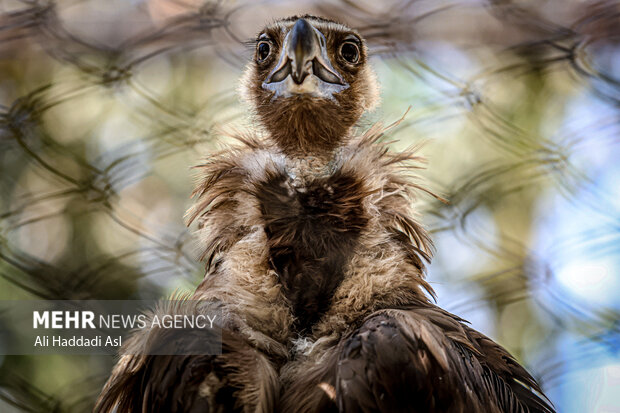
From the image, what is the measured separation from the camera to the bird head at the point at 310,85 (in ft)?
2.79

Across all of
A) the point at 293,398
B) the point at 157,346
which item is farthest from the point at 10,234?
the point at 293,398

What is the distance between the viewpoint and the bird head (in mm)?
852

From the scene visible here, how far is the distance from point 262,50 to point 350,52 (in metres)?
0.14

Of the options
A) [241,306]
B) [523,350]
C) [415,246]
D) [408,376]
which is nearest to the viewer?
[408,376]

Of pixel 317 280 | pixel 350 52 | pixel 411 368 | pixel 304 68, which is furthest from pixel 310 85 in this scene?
pixel 411 368

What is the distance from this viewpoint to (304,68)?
0.85 m

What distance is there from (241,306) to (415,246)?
0.25 meters

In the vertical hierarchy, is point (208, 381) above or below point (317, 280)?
below

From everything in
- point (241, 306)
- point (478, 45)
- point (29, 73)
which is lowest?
point (241, 306)

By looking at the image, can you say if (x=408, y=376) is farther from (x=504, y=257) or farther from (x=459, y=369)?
(x=504, y=257)

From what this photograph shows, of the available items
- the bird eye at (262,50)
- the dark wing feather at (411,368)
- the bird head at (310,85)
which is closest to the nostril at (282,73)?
the bird head at (310,85)

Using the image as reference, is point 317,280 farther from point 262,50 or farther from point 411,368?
point 262,50

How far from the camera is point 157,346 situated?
64cm

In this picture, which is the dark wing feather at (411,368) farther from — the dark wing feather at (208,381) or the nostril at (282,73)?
the nostril at (282,73)
